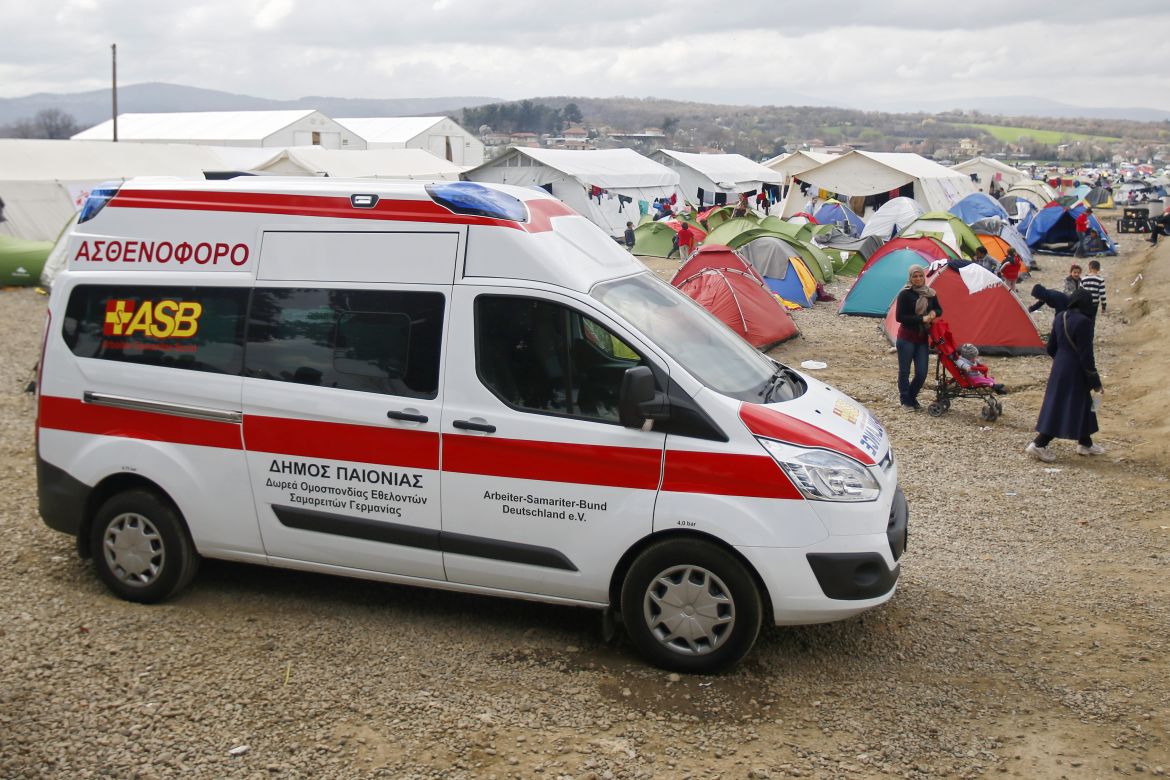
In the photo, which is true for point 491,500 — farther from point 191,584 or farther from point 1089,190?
point 1089,190

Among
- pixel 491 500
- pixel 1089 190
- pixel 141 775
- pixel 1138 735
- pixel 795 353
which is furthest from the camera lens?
pixel 1089 190

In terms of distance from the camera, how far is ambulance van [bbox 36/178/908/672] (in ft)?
14.8

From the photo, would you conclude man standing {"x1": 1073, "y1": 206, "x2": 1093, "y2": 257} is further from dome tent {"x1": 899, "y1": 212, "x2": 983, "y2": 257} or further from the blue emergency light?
the blue emergency light

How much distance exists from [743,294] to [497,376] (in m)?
11.3

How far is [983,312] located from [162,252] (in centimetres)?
1254

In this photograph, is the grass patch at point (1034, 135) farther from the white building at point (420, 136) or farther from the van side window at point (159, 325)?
the van side window at point (159, 325)

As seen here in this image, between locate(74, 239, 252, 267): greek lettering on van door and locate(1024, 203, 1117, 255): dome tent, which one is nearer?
locate(74, 239, 252, 267): greek lettering on van door

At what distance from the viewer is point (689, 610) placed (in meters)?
4.59

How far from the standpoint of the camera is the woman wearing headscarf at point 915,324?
1105 cm

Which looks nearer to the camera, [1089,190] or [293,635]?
[293,635]

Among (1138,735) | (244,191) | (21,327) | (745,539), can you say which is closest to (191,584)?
(244,191)

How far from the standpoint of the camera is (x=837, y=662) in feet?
16.1

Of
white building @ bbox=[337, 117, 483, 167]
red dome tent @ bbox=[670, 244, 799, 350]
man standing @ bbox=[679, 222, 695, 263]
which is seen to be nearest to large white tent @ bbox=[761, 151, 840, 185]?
white building @ bbox=[337, 117, 483, 167]

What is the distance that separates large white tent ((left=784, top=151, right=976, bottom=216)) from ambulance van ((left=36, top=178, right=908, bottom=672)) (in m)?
32.2
